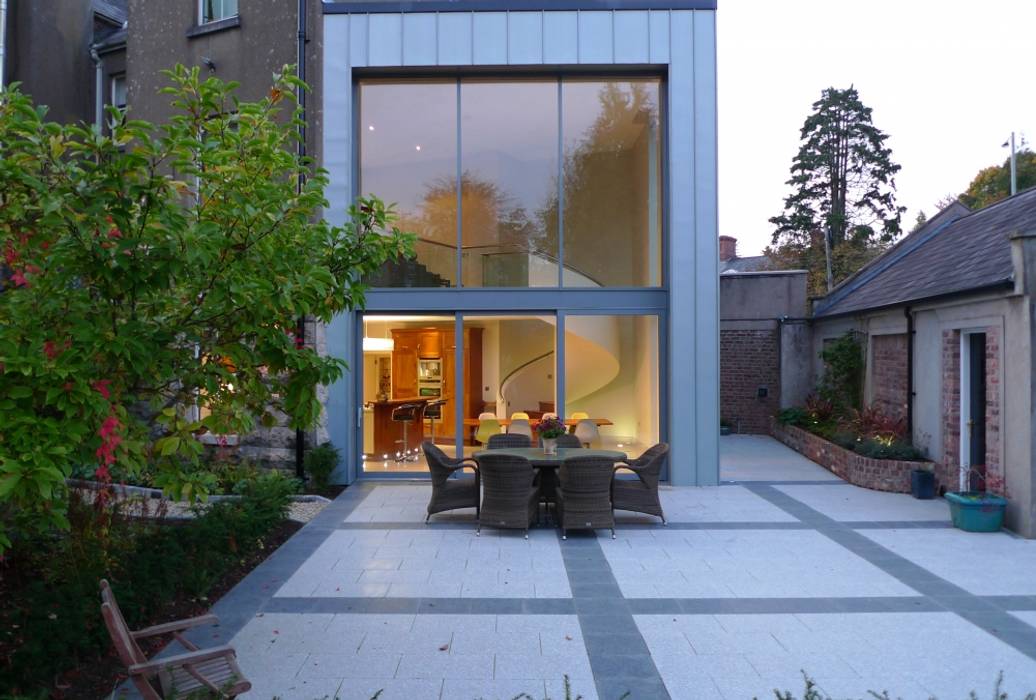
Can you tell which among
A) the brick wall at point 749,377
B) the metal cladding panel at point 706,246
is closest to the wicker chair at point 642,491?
the metal cladding panel at point 706,246

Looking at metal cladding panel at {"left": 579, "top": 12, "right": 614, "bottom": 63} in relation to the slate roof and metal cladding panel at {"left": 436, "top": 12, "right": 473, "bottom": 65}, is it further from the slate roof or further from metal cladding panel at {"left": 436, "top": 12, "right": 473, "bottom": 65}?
the slate roof

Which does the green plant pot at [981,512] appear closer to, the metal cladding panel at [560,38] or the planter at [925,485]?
the planter at [925,485]

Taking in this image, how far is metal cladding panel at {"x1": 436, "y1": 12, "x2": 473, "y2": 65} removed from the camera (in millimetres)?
11570

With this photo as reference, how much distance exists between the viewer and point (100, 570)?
536cm

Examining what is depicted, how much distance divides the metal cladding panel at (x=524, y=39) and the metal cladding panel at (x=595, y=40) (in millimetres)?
653

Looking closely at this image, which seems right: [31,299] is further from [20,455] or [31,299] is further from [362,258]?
[362,258]

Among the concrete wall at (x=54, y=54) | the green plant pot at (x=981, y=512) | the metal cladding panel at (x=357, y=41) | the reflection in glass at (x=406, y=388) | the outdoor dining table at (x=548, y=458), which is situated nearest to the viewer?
the green plant pot at (x=981, y=512)

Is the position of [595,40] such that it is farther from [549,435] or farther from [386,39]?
[549,435]

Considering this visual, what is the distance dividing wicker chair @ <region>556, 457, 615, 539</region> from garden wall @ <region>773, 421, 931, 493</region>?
5122mm

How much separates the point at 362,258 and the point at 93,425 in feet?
6.02

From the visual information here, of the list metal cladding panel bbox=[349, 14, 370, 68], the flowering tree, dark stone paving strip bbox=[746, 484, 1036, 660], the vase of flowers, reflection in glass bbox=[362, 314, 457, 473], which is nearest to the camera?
the flowering tree

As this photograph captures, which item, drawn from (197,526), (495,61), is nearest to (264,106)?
(197,526)

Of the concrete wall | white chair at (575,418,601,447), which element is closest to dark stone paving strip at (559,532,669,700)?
white chair at (575,418,601,447)

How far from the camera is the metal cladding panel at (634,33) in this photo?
11.5 m
